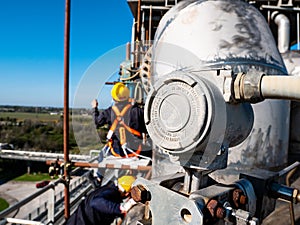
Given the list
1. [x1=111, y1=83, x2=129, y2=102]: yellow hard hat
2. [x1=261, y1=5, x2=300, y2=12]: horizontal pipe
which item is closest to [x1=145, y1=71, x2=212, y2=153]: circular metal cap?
[x1=111, y1=83, x2=129, y2=102]: yellow hard hat

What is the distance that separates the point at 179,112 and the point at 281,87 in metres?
0.39

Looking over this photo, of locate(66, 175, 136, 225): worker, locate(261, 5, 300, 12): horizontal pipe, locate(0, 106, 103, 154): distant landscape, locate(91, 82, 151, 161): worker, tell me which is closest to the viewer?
locate(91, 82, 151, 161): worker

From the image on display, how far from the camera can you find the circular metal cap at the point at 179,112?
1.07 metres

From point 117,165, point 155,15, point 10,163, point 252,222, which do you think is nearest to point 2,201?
point 10,163

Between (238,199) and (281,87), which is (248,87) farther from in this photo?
(238,199)

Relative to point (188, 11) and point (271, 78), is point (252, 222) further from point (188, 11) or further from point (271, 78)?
point (188, 11)

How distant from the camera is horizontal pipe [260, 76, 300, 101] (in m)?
1.01

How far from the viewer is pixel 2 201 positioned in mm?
23641

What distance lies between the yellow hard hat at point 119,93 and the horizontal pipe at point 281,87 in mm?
1401

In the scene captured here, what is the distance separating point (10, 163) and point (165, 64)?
132 feet

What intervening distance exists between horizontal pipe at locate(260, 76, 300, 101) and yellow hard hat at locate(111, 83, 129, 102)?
140cm

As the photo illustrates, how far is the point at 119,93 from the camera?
2.50 metres

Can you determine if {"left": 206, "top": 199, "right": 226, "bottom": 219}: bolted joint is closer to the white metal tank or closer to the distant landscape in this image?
the white metal tank

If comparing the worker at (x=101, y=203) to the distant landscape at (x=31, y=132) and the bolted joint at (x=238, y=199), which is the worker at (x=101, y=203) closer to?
the bolted joint at (x=238, y=199)
